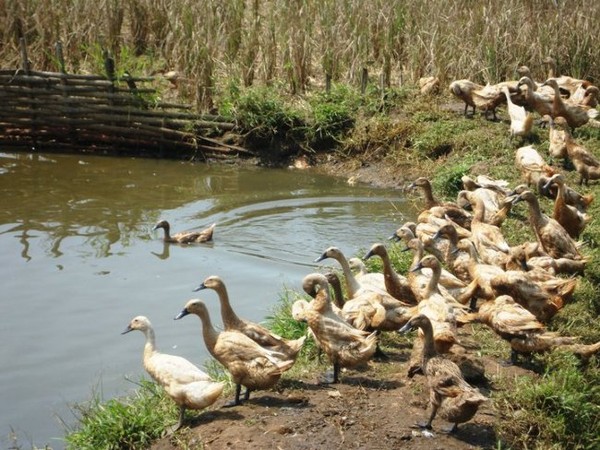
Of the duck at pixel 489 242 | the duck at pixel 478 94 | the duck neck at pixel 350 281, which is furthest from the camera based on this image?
the duck at pixel 478 94

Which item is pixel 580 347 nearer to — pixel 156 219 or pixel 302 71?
pixel 156 219

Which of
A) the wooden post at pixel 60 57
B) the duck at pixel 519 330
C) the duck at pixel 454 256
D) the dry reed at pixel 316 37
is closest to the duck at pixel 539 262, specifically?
the duck at pixel 454 256

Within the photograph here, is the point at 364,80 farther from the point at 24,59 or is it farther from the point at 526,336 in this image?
the point at 526,336

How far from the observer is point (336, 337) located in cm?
796

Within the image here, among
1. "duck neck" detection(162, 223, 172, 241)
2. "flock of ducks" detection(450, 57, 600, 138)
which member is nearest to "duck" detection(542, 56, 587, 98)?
"flock of ducks" detection(450, 57, 600, 138)

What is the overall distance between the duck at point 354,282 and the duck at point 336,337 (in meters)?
0.95

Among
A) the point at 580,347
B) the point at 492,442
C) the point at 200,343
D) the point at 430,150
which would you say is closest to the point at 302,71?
the point at 430,150

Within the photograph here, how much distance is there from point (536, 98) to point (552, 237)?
5.36 m

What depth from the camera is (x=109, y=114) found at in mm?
17766

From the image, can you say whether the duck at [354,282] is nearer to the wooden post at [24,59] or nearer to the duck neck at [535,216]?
the duck neck at [535,216]

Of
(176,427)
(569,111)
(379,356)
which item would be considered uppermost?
(569,111)

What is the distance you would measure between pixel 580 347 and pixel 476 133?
8.10 m

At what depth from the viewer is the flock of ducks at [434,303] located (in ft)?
24.6

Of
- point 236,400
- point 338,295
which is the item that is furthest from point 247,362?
point 338,295
